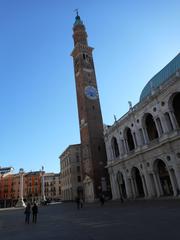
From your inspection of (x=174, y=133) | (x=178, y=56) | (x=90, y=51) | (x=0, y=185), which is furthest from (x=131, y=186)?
(x=0, y=185)

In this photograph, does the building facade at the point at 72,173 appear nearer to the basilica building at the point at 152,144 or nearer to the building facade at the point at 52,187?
the basilica building at the point at 152,144

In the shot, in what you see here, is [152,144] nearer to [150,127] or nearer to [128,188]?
[150,127]

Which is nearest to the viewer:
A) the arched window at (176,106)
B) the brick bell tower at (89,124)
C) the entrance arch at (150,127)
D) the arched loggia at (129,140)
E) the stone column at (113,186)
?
the arched window at (176,106)

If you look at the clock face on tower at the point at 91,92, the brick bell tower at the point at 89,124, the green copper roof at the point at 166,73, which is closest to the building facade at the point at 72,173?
the brick bell tower at the point at 89,124

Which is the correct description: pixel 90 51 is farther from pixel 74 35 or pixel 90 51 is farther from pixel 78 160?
pixel 78 160

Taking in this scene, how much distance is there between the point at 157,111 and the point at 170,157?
21.5ft

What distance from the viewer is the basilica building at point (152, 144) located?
1029 inches

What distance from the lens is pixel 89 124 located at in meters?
45.8

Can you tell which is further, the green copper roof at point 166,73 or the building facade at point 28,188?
the building facade at point 28,188

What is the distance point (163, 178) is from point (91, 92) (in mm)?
26606

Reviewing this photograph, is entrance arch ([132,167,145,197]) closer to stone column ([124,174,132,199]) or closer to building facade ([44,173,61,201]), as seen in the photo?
stone column ([124,174,132,199])

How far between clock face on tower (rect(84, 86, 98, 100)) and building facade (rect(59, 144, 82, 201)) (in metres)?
19.6

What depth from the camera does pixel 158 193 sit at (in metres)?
28.5

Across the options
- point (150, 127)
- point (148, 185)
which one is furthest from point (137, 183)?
point (150, 127)
